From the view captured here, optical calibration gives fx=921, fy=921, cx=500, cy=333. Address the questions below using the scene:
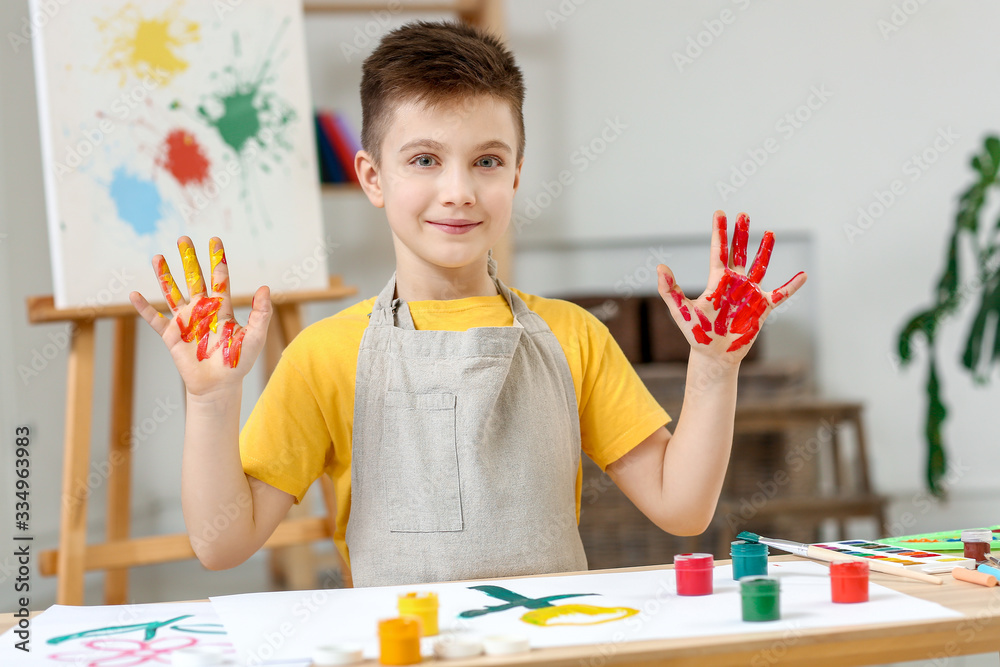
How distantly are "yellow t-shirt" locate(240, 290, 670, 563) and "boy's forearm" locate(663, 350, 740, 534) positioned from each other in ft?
0.22

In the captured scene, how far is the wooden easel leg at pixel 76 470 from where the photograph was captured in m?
1.80

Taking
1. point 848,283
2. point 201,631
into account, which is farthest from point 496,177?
point 848,283

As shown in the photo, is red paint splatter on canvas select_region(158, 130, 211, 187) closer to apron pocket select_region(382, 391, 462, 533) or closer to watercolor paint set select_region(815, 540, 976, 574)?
apron pocket select_region(382, 391, 462, 533)

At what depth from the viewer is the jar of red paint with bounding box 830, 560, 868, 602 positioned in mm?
735

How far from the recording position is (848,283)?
3455 millimetres

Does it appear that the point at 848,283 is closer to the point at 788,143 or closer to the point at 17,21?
the point at 788,143

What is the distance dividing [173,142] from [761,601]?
166 cm

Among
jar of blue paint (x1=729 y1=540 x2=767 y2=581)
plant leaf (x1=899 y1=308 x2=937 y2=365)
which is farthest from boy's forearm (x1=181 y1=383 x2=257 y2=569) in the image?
plant leaf (x1=899 y1=308 x2=937 y2=365)

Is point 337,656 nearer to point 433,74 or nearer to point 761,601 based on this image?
point 761,601

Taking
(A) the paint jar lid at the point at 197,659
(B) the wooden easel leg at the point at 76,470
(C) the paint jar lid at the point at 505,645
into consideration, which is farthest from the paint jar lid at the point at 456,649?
(B) the wooden easel leg at the point at 76,470

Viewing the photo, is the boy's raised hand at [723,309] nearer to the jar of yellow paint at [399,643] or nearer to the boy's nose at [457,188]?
the boy's nose at [457,188]

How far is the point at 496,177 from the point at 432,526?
38 cm

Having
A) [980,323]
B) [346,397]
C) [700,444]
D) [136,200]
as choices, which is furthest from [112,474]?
[980,323]

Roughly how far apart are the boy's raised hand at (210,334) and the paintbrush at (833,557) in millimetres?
506
